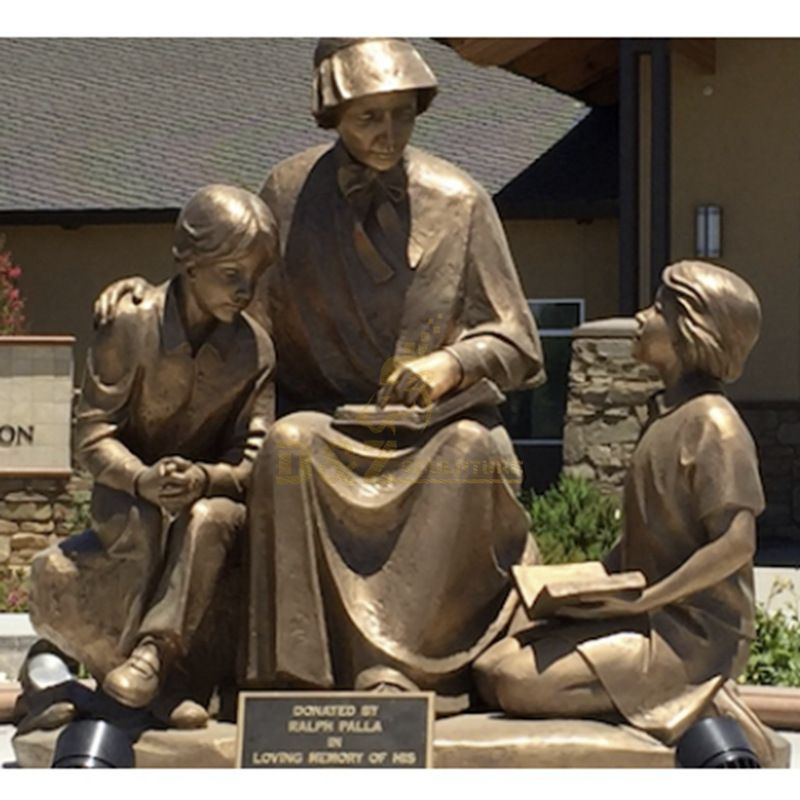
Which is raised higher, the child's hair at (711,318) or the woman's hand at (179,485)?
the child's hair at (711,318)

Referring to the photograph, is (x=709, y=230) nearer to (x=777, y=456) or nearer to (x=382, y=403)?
(x=777, y=456)

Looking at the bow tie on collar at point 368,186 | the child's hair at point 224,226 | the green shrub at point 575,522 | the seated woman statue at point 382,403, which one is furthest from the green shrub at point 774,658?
the child's hair at point 224,226

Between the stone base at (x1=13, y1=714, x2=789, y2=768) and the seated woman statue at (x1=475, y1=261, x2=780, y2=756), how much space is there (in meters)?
0.07

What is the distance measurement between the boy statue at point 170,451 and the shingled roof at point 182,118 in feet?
44.7

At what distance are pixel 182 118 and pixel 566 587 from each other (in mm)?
16690

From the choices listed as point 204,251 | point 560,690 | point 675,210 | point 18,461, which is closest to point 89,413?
point 204,251

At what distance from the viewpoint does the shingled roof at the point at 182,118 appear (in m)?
21.2

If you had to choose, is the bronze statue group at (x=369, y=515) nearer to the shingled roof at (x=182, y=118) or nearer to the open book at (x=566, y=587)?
the open book at (x=566, y=587)

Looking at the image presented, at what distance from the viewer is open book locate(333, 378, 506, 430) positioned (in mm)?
6762

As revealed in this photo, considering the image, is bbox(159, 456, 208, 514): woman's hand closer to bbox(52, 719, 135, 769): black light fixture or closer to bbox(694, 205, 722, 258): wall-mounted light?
bbox(52, 719, 135, 769): black light fixture

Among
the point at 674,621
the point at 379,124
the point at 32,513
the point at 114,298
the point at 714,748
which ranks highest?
the point at 379,124

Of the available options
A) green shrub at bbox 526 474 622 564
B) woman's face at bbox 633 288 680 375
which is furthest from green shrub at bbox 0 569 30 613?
woman's face at bbox 633 288 680 375

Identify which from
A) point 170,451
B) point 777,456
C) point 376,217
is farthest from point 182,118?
point 170,451

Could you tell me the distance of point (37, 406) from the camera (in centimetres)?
1575
